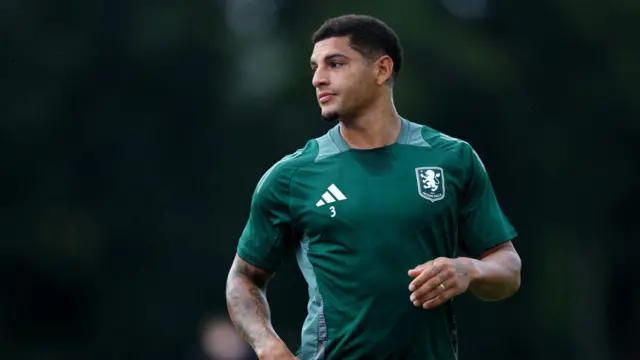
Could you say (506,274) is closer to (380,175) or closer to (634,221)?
(380,175)

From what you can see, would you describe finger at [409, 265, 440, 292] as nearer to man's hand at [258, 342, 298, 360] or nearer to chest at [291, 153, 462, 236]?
chest at [291, 153, 462, 236]

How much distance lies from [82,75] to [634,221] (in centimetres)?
566

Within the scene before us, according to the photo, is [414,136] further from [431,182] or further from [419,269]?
[419,269]

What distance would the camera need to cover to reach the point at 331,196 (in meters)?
4.81

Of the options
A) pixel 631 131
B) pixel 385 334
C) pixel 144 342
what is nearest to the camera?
pixel 385 334

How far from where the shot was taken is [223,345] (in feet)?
34.3

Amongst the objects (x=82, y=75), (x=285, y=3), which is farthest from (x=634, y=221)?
(x=82, y=75)

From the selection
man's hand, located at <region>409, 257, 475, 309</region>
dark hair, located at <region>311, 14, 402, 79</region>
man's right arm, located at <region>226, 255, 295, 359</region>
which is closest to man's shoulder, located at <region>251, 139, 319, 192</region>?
man's right arm, located at <region>226, 255, 295, 359</region>

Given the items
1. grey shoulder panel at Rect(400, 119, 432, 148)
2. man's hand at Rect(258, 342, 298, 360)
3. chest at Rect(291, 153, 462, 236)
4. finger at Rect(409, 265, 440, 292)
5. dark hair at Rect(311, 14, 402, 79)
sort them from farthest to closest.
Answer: dark hair at Rect(311, 14, 402, 79) → grey shoulder panel at Rect(400, 119, 432, 148) → chest at Rect(291, 153, 462, 236) → man's hand at Rect(258, 342, 298, 360) → finger at Rect(409, 265, 440, 292)

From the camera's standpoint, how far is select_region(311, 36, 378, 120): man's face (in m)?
4.94

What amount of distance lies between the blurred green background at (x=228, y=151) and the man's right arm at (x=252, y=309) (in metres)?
6.75

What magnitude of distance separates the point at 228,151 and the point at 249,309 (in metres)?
7.66

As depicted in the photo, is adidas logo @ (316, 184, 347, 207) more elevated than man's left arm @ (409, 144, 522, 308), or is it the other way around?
adidas logo @ (316, 184, 347, 207)

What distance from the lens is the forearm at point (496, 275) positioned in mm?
4695
